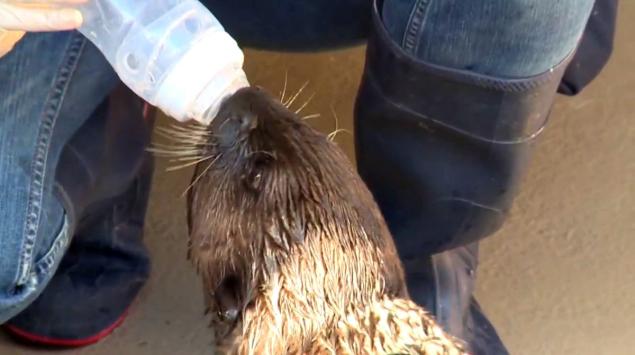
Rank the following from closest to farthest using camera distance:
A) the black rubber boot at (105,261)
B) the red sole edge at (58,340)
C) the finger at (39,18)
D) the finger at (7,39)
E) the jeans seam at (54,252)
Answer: the finger at (39,18) → the finger at (7,39) → the jeans seam at (54,252) → the black rubber boot at (105,261) → the red sole edge at (58,340)

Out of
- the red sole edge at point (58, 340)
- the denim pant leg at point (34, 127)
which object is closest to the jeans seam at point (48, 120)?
the denim pant leg at point (34, 127)

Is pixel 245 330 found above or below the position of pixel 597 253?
above

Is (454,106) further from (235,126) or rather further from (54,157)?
(54,157)

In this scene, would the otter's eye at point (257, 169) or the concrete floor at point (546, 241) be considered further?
the concrete floor at point (546, 241)

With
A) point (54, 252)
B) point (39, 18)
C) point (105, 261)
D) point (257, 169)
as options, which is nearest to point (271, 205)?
point (257, 169)

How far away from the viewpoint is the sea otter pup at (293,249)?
1.41 m

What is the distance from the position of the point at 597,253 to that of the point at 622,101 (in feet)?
1.49

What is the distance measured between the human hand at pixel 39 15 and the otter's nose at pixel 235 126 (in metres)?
0.22

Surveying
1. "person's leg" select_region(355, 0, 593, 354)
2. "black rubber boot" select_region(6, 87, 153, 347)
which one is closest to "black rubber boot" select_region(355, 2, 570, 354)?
"person's leg" select_region(355, 0, 593, 354)

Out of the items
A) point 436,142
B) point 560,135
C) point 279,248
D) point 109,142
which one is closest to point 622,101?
point 560,135

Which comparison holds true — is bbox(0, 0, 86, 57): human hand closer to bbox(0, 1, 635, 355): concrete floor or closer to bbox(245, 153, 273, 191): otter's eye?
bbox(245, 153, 273, 191): otter's eye

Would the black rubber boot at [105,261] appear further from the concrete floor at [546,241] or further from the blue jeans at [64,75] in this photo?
the blue jeans at [64,75]

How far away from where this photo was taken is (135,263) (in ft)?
7.25

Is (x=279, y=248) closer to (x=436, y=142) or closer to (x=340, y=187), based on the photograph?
(x=340, y=187)
